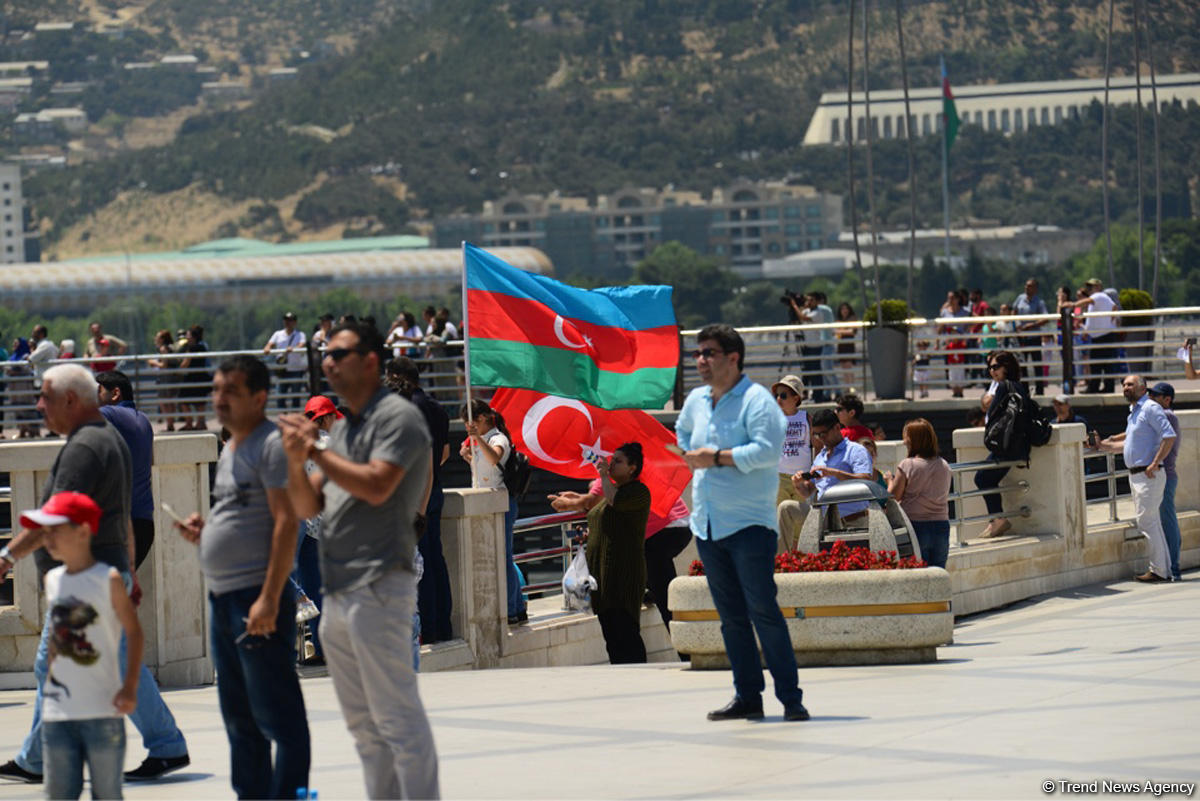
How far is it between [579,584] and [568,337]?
154 cm

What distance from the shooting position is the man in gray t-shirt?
6.46 metres

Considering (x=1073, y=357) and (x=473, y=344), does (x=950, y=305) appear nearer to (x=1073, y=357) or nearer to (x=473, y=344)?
(x=1073, y=357)

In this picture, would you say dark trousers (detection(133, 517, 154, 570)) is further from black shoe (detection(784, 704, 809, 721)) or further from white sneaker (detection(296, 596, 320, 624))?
black shoe (detection(784, 704, 809, 721))

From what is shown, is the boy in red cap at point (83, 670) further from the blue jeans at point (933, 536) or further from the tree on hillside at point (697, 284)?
the tree on hillside at point (697, 284)

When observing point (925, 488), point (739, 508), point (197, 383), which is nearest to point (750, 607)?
point (739, 508)

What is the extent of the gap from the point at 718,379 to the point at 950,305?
22.8m

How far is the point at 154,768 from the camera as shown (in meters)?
7.89

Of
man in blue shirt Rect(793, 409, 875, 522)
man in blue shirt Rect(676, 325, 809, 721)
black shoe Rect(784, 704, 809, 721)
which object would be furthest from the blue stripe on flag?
black shoe Rect(784, 704, 809, 721)

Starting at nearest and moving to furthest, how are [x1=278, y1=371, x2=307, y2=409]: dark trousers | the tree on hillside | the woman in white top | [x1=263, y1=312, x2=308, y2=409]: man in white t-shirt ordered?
the woman in white top
[x1=263, y1=312, x2=308, y2=409]: man in white t-shirt
[x1=278, y1=371, x2=307, y2=409]: dark trousers
the tree on hillside

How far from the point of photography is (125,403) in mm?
9375

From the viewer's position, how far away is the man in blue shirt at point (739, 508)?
8.22 meters

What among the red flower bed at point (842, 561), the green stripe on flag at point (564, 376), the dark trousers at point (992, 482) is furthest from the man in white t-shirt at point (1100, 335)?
the red flower bed at point (842, 561)

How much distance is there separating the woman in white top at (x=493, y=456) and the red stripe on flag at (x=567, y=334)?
19.6 inches

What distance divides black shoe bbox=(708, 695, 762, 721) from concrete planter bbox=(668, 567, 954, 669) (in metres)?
1.87
